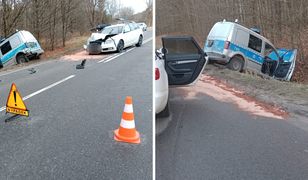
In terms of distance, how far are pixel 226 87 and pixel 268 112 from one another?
105 inches

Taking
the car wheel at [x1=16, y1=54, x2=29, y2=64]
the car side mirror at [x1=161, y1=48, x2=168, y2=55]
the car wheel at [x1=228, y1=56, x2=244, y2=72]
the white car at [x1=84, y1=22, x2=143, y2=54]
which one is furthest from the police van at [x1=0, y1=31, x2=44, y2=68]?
the car side mirror at [x1=161, y1=48, x2=168, y2=55]

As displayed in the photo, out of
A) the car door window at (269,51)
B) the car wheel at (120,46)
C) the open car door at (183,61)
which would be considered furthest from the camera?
the car wheel at (120,46)

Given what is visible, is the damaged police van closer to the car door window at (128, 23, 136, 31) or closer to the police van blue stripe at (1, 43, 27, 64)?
the car door window at (128, 23, 136, 31)

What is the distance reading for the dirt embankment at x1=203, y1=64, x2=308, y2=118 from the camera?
604 cm

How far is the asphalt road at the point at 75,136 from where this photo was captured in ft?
11.1

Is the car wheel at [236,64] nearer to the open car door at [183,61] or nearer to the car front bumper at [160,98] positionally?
the open car door at [183,61]

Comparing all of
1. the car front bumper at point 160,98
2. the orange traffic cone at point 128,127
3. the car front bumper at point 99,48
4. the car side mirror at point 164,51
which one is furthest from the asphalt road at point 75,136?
the car front bumper at point 99,48

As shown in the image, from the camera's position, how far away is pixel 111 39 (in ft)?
54.6

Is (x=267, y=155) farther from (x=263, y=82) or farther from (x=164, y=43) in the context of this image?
(x=263, y=82)

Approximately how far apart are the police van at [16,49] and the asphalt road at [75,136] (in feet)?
32.9

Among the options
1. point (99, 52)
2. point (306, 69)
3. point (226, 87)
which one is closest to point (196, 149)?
point (226, 87)

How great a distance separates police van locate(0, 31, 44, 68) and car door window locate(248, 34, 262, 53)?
40.4 feet

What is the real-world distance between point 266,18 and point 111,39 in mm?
7808

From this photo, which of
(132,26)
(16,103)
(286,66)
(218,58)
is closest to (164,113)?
(16,103)
